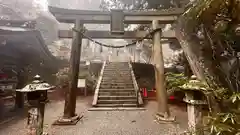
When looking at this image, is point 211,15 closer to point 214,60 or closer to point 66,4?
point 214,60

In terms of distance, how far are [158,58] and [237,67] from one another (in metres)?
3.00

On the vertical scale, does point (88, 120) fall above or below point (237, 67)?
below

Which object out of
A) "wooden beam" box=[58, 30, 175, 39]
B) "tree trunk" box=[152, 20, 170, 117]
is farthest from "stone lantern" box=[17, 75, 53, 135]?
"tree trunk" box=[152, 20, 170, 117]

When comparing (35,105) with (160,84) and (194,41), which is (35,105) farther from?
(194,41)

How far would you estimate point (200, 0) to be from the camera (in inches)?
176

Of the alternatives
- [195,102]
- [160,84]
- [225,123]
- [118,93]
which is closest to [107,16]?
[160,84]

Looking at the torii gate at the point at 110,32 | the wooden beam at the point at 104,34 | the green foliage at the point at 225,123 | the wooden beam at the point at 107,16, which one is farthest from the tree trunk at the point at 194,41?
the green foliage at the point at 225,123

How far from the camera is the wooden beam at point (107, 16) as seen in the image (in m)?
7.47

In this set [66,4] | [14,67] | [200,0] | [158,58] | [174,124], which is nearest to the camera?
[200,0]

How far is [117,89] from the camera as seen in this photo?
40.3 feet

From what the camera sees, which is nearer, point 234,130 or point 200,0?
point 234,130

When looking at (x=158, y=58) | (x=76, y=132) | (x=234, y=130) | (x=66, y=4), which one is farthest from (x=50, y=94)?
(x=66, y=4)

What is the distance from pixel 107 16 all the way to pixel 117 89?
603 cm

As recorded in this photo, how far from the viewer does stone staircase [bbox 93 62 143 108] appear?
10.6 metres
